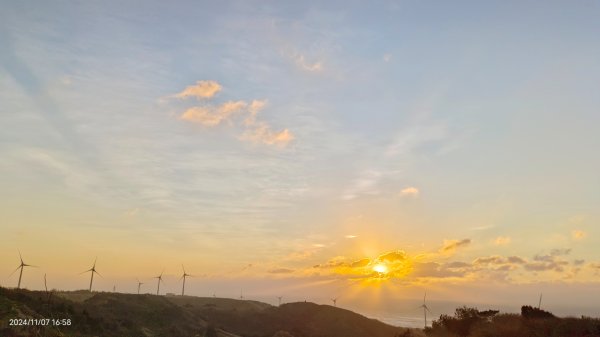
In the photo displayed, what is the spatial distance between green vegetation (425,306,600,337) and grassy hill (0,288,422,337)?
9330 millimetres

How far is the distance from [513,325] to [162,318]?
84.9 metres

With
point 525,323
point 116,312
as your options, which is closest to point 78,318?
point 116,312

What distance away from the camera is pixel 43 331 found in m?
51.5

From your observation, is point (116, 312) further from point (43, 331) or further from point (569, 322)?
point (569, 322)

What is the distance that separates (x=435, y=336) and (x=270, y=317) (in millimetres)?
102865

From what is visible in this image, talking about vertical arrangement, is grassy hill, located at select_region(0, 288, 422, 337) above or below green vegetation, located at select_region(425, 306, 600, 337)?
below

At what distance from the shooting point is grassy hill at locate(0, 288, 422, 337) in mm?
64188

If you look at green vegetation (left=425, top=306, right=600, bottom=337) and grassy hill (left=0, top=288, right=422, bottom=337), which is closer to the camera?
green vegetation (left=425, top=306, right=600, bottom=337)

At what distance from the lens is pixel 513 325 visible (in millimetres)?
44562

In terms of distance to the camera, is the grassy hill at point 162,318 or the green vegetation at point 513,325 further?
the grassy hill at point 162,318

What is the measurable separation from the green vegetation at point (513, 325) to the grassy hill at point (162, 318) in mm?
9330

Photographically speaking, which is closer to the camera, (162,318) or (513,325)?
(513,325)

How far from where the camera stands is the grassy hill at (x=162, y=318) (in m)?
64.2

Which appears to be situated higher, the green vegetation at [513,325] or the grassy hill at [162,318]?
the green vegetation at [513,325]
